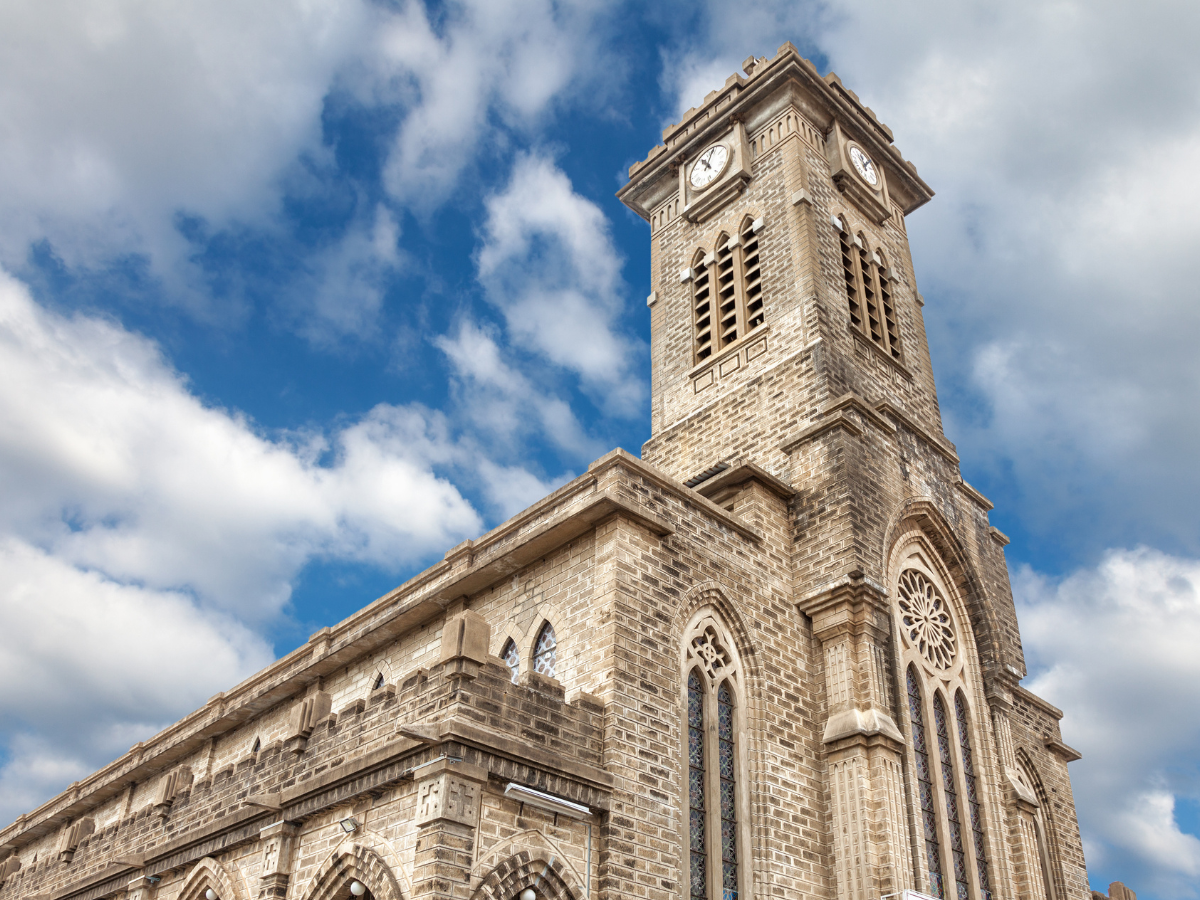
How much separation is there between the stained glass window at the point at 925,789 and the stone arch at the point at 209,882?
11.4 m

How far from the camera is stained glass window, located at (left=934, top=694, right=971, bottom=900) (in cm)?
1767

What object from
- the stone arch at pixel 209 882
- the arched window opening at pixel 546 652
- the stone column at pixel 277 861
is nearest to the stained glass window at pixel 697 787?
the arched window opening at pixel 546 652

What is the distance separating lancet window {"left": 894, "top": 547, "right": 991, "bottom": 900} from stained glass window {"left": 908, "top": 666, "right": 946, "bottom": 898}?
0.02m

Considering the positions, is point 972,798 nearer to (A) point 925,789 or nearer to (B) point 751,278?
(A) point 925,789

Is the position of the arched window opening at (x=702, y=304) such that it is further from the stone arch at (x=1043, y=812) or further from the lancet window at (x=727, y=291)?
the stone arch at (x=1043, y=812)

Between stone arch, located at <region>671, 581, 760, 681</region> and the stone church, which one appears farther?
stone arch, located at <region>671, 581, 760, 681</region>

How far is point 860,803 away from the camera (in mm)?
15797

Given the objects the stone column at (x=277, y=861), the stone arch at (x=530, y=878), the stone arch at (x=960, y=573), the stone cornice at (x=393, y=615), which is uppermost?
the stone arch at (x=960, y=573)

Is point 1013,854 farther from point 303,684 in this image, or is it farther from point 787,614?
point 303,684

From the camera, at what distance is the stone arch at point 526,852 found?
11.9 meters

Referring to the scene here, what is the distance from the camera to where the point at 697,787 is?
1515cm

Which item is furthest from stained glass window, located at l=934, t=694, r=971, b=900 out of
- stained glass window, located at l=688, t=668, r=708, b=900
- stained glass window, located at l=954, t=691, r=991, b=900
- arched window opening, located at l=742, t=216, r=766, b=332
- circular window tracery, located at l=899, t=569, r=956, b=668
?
arched window opening, located at l=742, t=216, r=766, b=332

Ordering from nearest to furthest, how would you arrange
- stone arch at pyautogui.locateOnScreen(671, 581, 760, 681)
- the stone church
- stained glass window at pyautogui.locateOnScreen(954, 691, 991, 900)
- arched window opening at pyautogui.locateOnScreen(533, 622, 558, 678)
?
the stone church → arched window opening at pyautogui.locateOnScreen(533, 622, 558, 678) → stone arch at pyautogui.locateOnScreen(671, 581, 760, 681) → stained glass window at pyautogui.locateOnScreen(954, 691, 991, 900)

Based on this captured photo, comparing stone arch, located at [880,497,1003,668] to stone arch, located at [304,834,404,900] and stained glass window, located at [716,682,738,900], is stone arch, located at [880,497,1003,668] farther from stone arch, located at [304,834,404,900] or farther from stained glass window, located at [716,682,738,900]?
stone arch, located at [304,834,404,900]
